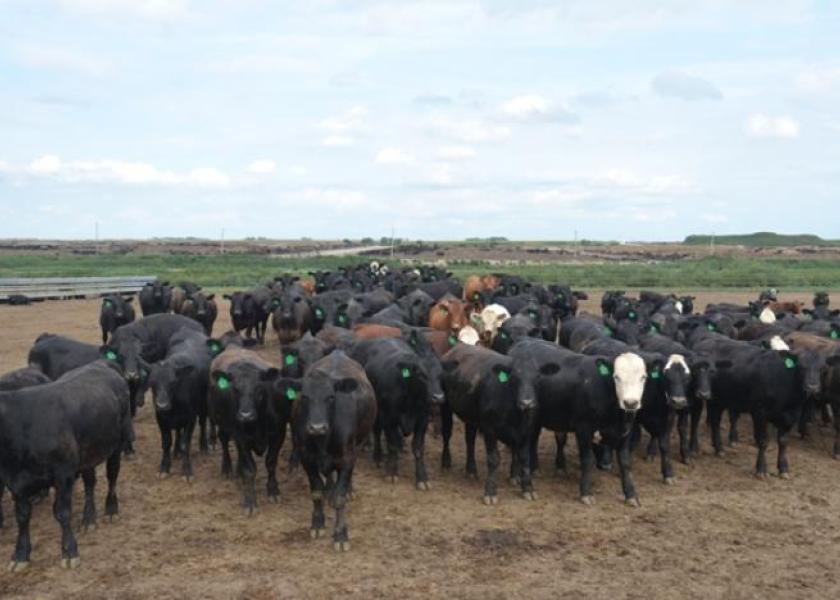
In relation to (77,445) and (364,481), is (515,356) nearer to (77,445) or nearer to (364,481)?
(364,481)

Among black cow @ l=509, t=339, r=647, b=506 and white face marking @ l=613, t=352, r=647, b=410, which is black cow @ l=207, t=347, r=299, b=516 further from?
white face marking @ l=613, t=352, r=647, b=410

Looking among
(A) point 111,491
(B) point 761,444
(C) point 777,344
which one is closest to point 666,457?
(B) point 761,444

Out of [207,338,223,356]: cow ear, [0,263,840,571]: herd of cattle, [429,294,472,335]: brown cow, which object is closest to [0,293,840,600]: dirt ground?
[0,263,840,571]: herd of cattle

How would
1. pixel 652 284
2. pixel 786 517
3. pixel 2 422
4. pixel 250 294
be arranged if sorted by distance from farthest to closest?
pixel 652 284
pixel 250 294
pixel 786 517
pixel 2 422

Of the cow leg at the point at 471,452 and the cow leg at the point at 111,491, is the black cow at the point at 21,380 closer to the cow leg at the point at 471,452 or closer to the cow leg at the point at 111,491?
the cow leg at the point at 111,491

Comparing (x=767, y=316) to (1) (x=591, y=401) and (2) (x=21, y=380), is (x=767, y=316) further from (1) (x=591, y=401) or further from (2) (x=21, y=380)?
(2) (x=21, y=380)

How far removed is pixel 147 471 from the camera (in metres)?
10.5

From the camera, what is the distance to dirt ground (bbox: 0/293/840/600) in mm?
7078

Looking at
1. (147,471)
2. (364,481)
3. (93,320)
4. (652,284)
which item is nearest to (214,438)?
(147,471)

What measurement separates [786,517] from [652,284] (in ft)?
125

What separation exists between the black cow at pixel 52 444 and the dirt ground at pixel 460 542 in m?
0.44

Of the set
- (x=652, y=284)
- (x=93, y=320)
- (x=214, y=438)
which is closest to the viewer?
(x=214, y=438)

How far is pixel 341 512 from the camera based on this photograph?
8016 millimetres

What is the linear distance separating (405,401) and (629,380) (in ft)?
9.04
